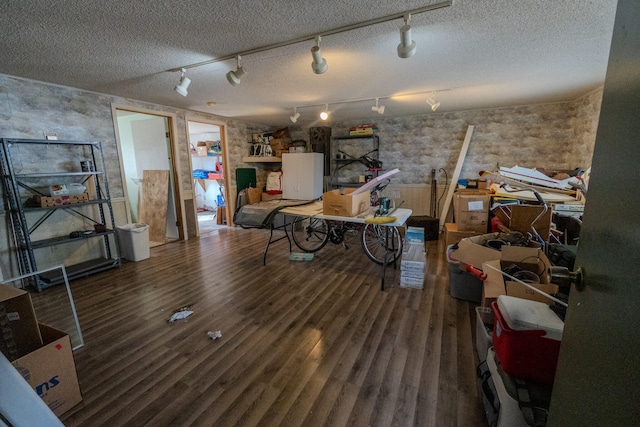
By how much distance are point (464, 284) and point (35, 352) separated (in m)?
3.04

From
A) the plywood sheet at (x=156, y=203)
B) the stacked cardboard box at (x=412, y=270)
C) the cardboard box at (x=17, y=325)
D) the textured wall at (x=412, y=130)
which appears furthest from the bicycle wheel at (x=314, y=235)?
the cardboard box at (x=17, y=325)

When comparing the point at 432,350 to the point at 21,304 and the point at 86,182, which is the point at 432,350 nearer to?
the point at 21,304

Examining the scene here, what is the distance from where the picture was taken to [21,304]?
1352mm

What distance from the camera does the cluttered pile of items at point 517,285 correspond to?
1.17m

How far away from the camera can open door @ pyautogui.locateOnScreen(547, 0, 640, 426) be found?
1.74 ft

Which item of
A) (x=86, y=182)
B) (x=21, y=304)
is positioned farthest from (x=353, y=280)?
(x=86, y=182)

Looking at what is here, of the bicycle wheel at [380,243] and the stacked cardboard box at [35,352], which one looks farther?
the bicycle wheel at [380,243]

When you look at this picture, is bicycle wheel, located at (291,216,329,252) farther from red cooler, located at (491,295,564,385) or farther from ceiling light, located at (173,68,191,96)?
red cooler, located at (491,295,564,385)

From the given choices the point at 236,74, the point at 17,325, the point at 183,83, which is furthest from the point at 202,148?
the point at 17,325

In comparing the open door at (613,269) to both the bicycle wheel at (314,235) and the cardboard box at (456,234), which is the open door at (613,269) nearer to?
the cardboard box at (456,234)

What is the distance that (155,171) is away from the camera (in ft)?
15.7

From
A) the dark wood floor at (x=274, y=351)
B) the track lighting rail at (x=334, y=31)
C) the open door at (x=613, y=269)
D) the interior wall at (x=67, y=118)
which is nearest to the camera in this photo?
the open door at (x=613, y=269)

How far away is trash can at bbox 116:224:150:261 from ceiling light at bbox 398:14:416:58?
3.92 m

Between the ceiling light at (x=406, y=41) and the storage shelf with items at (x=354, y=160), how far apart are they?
3.51 m
